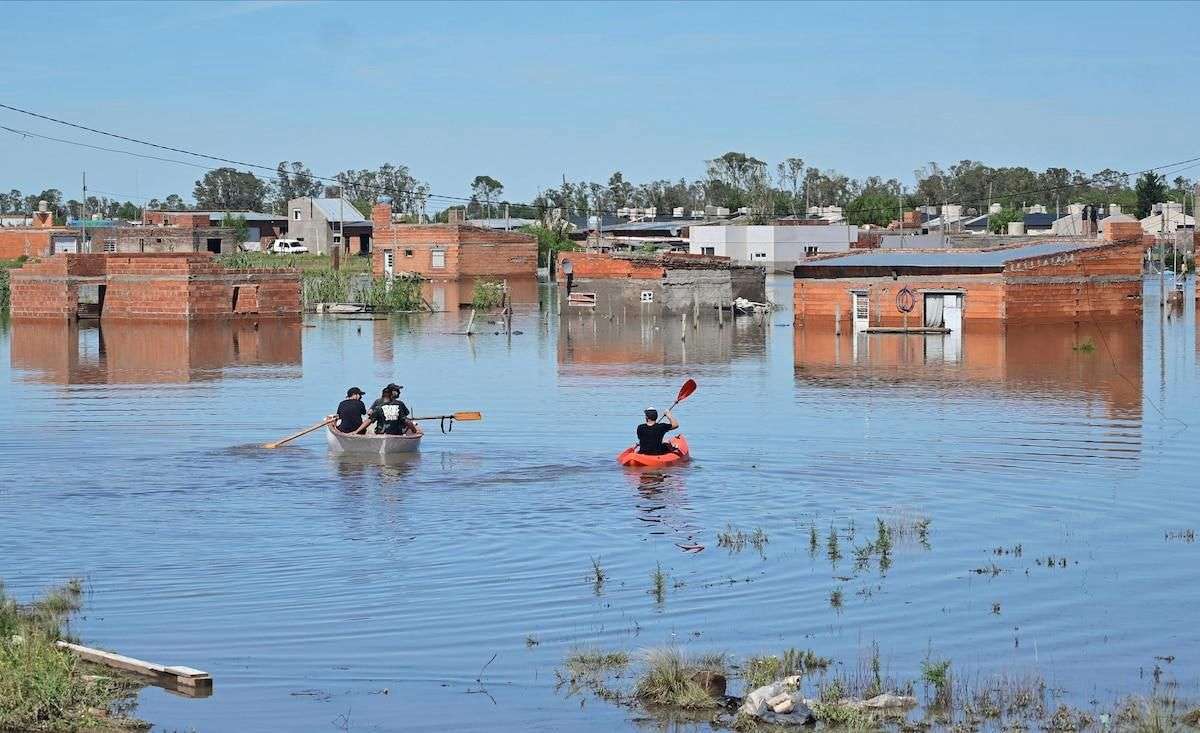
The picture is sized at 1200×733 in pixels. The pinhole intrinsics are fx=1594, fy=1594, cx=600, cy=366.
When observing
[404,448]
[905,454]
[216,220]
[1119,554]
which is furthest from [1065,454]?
[216,220]

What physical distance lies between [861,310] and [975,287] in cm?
481

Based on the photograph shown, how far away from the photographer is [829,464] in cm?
2777

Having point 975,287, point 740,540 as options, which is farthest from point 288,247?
point 740,540

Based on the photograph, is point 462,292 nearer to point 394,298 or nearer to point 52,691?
point 394,298

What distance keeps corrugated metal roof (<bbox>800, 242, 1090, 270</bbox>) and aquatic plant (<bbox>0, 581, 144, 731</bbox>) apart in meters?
55.4

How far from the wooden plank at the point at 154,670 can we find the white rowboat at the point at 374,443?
1443 centimetres

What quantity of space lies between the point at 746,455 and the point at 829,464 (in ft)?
5.97

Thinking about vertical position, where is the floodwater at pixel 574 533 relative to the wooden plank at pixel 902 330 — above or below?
below

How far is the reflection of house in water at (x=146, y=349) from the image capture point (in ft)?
154

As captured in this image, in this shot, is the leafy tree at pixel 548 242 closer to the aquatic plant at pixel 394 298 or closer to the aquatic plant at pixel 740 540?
the aquatic plant at pixel 394 298

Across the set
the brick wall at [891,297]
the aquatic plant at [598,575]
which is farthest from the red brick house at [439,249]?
the aquatic plant at [598,575]

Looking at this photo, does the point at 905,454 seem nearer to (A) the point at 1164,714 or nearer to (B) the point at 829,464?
(B) the point at 829,464

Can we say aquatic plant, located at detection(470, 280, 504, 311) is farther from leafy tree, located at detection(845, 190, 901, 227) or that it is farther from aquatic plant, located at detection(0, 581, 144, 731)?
leafy tree, located at detection(845, 190, 901, 227)

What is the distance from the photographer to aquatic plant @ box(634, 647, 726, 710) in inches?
506
